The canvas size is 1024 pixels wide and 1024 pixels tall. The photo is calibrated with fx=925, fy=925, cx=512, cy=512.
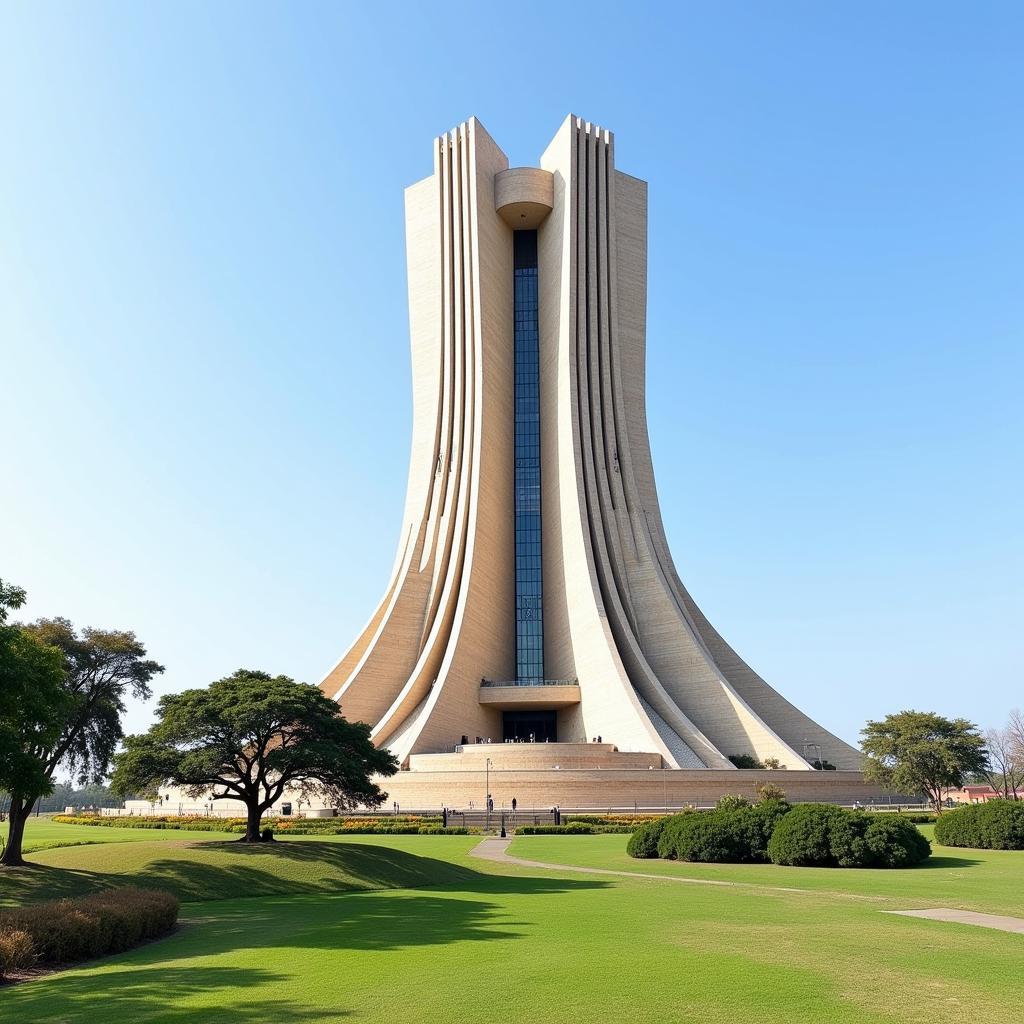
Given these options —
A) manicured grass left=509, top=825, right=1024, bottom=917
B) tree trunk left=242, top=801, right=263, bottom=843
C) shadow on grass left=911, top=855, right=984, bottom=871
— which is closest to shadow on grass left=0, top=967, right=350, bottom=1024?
manicured grass left=509, top=825, right=1024, bottom=917

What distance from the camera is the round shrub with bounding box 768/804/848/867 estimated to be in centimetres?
1680

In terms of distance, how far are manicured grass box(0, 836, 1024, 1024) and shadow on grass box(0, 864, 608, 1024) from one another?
3 centimetres

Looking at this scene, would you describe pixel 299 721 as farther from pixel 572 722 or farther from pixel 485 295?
pixel 485 295

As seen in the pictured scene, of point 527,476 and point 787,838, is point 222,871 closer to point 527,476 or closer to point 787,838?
point 787,838

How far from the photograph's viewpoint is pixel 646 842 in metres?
18.9

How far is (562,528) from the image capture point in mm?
46906

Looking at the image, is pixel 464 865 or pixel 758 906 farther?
pixel 464 865

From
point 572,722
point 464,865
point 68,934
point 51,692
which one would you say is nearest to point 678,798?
point 572,722

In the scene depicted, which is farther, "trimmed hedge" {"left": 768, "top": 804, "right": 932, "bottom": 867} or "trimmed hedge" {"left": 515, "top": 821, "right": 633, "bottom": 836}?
"trimmed hedge" {"left": 515, "top": 821, "right": 633, "bottom": 836}

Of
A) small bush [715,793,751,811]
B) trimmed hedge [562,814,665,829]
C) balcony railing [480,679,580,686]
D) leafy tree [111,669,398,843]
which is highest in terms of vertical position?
balcony railing [480,679,580,686]

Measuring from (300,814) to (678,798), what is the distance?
42.9 feet

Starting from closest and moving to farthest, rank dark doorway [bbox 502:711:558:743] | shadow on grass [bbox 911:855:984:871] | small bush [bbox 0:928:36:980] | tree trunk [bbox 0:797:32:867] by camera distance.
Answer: small bush [bbox 0:928:36:980]
tree trunk [bbox 0:797:32:867]
shadow on grass [bbox 911:855:984:871]
dark doorway [bbox 502:711:558:743]

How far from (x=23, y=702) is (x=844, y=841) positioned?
538 inches

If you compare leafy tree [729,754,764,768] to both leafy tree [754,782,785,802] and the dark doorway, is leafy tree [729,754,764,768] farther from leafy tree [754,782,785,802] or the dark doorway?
the dark doorway
